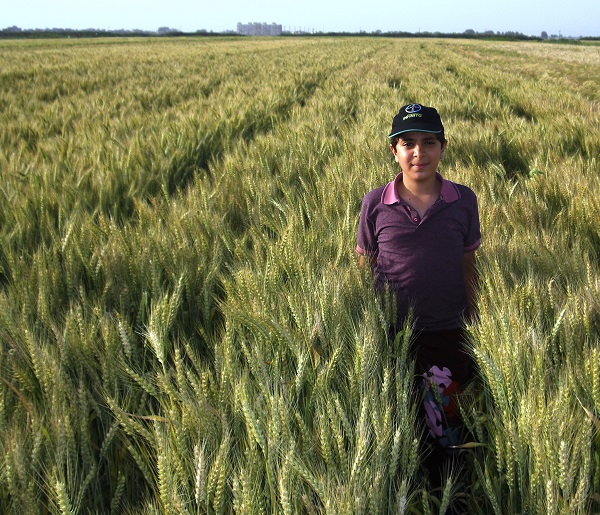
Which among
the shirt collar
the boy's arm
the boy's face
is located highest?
the boy's face

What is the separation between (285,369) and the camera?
39.9 inches

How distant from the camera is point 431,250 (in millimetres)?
1453

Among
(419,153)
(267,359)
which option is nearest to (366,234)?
(419,153)

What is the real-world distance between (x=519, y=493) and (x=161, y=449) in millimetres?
584

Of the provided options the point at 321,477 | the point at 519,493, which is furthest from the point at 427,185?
the point at 321,477

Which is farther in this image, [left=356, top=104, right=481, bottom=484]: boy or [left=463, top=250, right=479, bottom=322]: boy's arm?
[left=463, top=250, right=479, bottom=322]: boy's arm

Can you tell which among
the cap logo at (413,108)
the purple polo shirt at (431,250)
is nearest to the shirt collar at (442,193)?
the purple polo shirt at (431,250)

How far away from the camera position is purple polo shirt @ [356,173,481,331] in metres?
1.44

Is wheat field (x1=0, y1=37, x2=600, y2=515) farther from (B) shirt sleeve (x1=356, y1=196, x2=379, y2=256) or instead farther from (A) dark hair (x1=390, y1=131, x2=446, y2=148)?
(A) dark hair (x1=390, y1=131, x2=446, y2=148)

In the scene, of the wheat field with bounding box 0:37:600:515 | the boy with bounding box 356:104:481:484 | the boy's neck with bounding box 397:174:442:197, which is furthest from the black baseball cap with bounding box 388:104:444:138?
the wheat field with bounding box 0:37:600:515

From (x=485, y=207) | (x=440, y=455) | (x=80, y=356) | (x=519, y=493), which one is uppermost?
(x=485, y=207)

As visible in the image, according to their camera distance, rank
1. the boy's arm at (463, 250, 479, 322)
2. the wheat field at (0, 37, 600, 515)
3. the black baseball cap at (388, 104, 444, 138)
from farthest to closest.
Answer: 1. the boy's arm at (463, 250, 479, 322)
2. the black baseball cap at (388, 104, 444, 138)
3. the wheat field at (0, 37, 600, 515)

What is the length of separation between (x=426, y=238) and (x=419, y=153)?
25 centimetres

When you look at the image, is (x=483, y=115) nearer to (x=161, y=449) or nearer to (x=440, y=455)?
(x=440, y=455)
